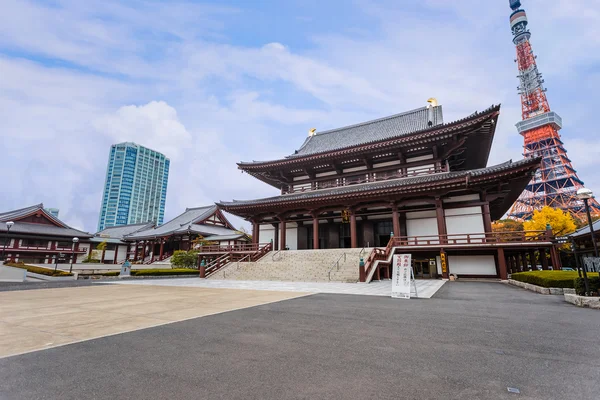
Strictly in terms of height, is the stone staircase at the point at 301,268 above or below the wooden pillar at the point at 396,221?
below

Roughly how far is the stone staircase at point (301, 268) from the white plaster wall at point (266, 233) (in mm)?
4870

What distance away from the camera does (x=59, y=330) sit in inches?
189

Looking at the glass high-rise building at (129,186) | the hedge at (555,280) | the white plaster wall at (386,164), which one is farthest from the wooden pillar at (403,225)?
the glass high-rise building at (129,186)

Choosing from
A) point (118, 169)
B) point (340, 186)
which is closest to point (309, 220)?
point (340, 186)

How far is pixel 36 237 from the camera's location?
3497 centimetres

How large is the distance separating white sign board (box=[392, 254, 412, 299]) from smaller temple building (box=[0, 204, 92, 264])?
3735 centimetres

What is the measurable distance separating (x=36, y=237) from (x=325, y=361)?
4622 cm

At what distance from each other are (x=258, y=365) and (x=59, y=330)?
4029mm

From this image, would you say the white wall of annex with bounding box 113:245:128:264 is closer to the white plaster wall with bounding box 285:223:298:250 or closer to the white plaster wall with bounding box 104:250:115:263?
the white plaster wall with bounding box 104:250:115:263

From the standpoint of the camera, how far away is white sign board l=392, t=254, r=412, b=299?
29.5 ft

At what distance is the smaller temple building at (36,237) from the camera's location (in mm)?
33250

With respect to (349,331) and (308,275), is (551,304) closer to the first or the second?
(349,331)

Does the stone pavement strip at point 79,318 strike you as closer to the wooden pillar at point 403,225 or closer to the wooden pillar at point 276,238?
the wooden pillar at point 403,225

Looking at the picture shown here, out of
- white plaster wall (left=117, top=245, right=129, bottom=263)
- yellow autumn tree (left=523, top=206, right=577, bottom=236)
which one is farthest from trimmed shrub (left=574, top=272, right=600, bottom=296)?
white plaster wall (left=117, top=245, right=129, bottom=263)
